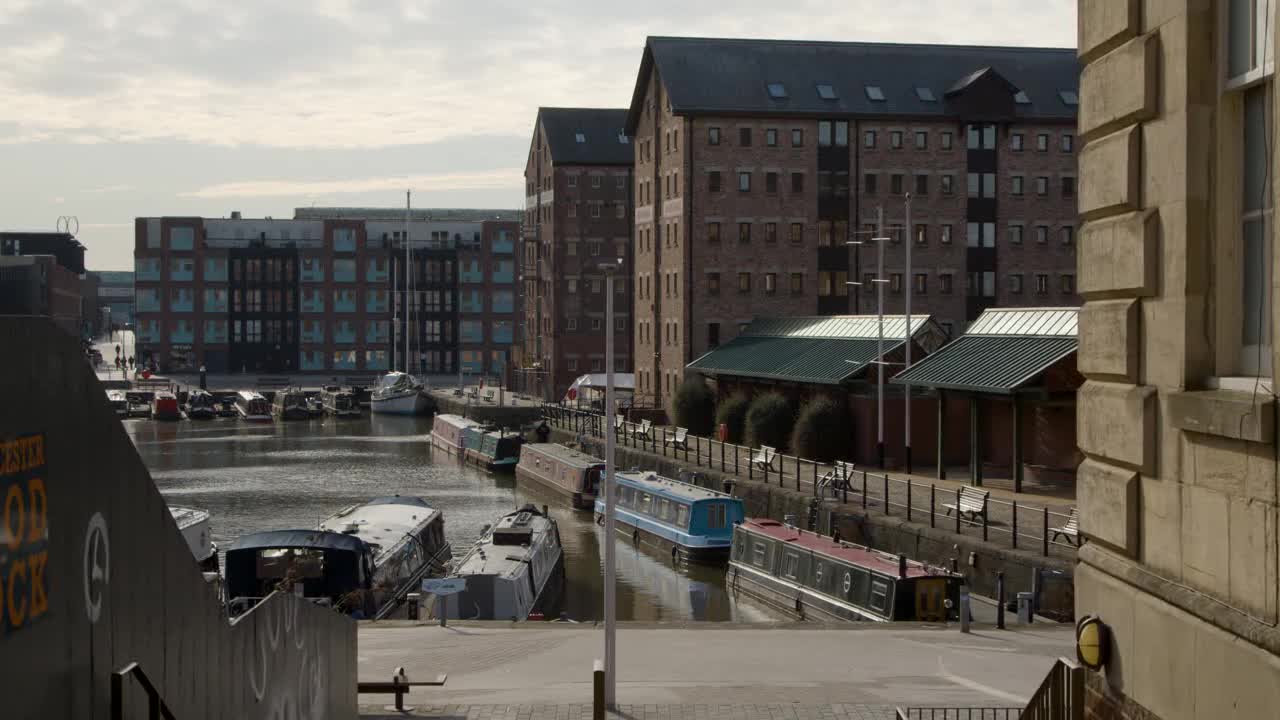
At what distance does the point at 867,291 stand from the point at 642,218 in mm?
13527

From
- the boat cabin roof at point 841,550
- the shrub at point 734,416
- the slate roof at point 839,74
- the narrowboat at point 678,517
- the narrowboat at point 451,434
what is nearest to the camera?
the boat cabin roof at point 841,550

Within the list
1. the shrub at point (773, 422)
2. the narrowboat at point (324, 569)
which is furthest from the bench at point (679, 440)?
the narrowboat at point (324, 569)

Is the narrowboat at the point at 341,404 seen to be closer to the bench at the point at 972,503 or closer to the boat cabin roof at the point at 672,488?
the boat cabin roof at the point at 672,488

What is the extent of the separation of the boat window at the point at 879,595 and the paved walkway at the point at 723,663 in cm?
435

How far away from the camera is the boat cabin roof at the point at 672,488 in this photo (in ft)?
158

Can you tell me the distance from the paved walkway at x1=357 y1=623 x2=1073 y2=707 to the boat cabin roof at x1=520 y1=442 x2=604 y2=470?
36.0 metres

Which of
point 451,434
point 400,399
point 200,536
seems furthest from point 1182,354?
point 400,399

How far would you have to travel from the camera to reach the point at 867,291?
77.9 m

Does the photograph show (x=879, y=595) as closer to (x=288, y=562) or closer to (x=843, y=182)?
(x=288, y=562)

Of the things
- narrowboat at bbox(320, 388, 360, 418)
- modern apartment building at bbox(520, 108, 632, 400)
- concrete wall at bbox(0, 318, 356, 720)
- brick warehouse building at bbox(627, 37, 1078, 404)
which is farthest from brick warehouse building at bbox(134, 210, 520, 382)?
concrete wall at bbox(0, 318, 356, 720)

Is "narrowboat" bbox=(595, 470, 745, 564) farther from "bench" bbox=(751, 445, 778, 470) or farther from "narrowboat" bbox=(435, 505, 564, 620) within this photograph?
"narrowboat" bbox=(435, 505, 564, 620)

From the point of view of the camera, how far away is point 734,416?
2554 inches

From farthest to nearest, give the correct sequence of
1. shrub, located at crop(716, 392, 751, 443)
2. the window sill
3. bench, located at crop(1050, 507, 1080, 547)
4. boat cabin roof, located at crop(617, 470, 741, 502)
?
shrub, located at crop(716, 392, 751, 443)
boat cabin roof, located at crop(617, 470, 741, 502)
bench, located at crop(1050, 507, 1080, 547)
the window sill

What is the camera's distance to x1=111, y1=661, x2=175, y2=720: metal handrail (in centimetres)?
706
